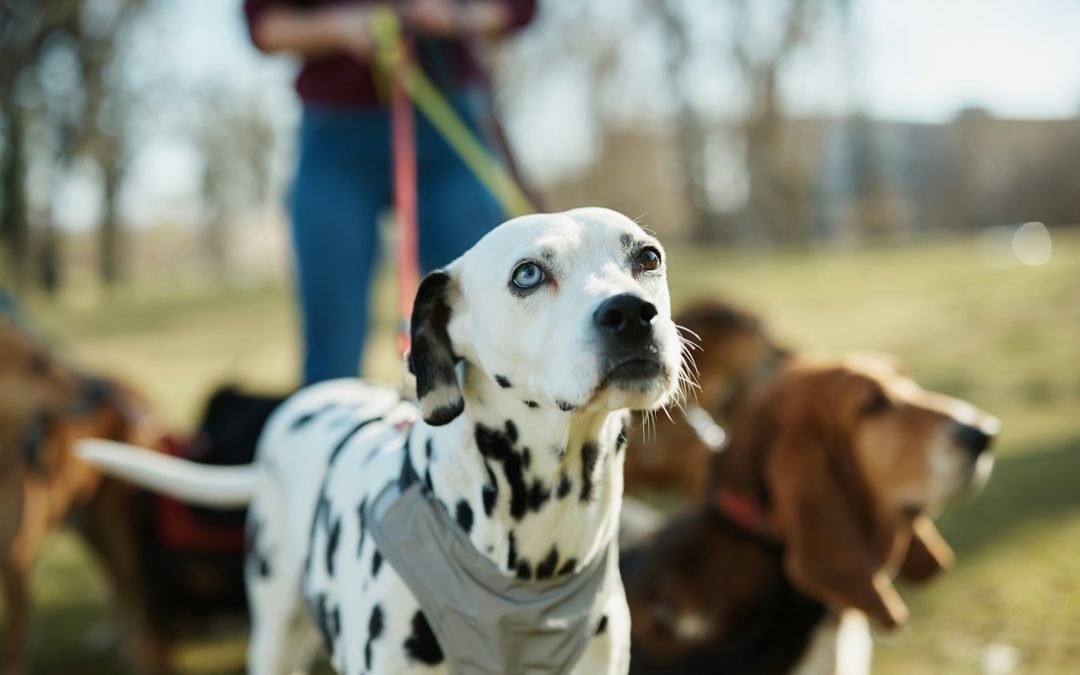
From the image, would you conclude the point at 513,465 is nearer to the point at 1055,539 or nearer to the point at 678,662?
the point at 678,662

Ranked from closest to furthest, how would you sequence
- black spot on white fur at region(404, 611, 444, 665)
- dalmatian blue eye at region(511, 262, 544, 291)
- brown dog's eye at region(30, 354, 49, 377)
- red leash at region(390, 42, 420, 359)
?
dalmatian blue eye at region(511, 262, 544, 291), black spot on white fur at region(404, 611, 444, 665), red leash at region(390, 42, 420, 359), brown dog's eye at region(30, 354, 49, 377)

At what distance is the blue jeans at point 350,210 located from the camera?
131 inches

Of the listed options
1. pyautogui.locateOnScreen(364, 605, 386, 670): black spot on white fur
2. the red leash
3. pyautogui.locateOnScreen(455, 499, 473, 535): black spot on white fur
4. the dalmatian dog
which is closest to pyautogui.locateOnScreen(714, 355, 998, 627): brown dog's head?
the dalmatian dog

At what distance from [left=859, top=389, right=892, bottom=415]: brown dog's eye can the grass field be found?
1.28 m

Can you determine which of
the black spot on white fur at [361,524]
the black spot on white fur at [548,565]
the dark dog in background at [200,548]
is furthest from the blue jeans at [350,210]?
the black spot on white fur at [548,565]

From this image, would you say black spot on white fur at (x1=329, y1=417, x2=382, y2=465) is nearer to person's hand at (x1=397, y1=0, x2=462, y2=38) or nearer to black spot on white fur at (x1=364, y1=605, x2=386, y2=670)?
black spot on white fur at (x1=364, y1=605, x2=386, y2=670)

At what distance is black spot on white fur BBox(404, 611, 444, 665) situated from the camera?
1940mm

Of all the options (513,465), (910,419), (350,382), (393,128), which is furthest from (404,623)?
(393,128)

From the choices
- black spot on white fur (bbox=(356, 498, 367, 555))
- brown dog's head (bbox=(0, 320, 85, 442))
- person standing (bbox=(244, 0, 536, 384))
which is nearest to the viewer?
black spot on white fur (bbox=(356, 498, 367, 555))

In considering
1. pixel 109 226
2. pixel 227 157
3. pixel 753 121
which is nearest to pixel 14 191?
pixel 109 226

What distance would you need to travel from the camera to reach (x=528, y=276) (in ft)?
5.98

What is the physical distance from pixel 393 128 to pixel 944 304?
11937 millimetres

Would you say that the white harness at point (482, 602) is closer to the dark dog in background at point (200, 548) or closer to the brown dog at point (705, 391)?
the dark dog in background at point (200, 548)

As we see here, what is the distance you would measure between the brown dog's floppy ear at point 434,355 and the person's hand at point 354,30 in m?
1.53
